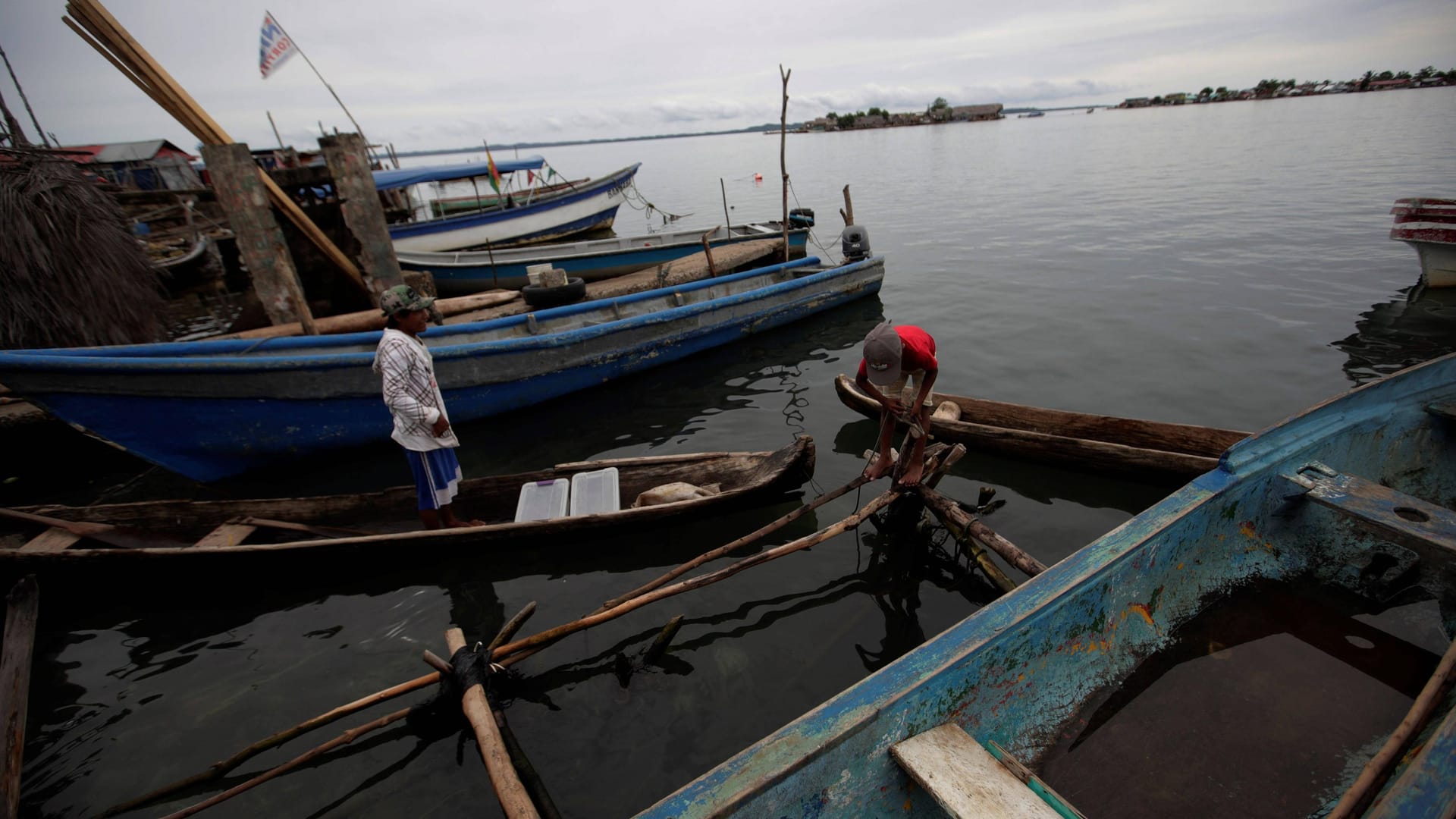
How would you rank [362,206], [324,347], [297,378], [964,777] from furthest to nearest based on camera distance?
[362,206] → [324,347] → [297,378] → [964,777]

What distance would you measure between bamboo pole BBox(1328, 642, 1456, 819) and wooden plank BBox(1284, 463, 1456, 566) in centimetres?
77

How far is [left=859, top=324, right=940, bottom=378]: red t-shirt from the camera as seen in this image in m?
4.30

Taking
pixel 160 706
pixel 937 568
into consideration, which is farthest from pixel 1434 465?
pixel 160 706

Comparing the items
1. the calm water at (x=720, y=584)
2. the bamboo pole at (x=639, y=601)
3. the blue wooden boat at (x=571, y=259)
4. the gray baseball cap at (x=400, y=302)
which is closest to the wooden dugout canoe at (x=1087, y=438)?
the calm water at (x=720, y=584)

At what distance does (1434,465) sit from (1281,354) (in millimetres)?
4909

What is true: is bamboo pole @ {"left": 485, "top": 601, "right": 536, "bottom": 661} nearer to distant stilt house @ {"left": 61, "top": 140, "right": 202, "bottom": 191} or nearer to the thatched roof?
the thatched roof

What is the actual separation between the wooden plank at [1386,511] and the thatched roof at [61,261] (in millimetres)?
13393

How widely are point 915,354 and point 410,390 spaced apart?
4005mm

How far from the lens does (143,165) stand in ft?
89.4

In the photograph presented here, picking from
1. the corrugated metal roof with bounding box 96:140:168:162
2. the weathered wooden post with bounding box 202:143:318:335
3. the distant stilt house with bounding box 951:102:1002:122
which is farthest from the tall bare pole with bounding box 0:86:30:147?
the distant stilt house with bounding box 951:102:1002:122

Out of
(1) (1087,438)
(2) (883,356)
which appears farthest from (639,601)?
(1) (1087,438)

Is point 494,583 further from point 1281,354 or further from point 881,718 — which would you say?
point 1281,354

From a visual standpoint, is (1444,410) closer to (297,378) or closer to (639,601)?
(639,601)

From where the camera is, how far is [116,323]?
832 cm
